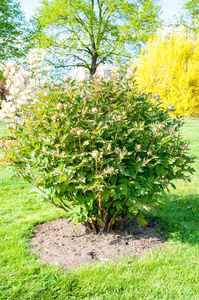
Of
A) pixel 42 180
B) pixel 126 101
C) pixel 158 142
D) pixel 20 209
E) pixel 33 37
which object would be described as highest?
pixel 33 37

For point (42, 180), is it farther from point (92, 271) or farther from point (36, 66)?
point (36, 66)

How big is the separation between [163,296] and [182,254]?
67 cm

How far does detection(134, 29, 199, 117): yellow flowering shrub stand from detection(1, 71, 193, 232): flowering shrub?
7.38m

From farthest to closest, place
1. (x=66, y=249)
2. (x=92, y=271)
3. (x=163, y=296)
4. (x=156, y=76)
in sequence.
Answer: (x=156, y=76) → (x=66, y=249) → (x=92, y=271) → (x=163, y=296)

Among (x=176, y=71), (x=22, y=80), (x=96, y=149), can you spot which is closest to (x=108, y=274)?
(x=96, y=149)

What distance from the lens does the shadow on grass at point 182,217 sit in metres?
3.01

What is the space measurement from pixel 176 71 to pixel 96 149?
8651mm

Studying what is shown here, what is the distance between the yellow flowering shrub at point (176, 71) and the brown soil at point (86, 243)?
24.2 ft

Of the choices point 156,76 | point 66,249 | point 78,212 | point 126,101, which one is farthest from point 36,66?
point 156,76

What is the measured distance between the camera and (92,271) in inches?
91.0

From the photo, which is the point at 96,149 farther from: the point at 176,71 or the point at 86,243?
the point at 176,71

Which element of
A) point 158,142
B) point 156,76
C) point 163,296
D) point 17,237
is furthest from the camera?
point 156,76

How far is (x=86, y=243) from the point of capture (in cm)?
281

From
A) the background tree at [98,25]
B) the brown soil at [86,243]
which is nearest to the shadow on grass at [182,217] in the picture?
the brown soil at [86,243]
